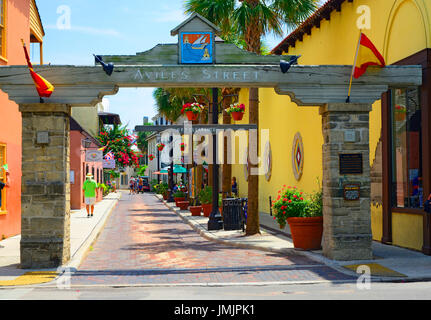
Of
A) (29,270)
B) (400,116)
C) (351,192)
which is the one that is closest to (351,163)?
(351,192)

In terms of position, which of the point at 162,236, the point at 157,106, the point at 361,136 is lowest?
the point at 162,236

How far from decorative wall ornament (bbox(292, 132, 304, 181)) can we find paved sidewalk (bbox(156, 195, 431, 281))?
4.45 m

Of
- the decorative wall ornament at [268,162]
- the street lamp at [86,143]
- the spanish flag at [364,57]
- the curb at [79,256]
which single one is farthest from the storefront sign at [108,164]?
the spanish flag at [364,57]

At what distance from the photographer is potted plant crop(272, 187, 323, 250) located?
12078mm

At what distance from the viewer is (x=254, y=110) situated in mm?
15914

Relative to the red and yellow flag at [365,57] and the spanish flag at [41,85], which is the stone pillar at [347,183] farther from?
the spanish flag at [41,85]

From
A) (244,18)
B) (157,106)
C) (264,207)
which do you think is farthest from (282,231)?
(157,106)

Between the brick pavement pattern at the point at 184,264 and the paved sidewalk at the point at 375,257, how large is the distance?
250mm

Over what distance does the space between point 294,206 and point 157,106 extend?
24045 millimetres

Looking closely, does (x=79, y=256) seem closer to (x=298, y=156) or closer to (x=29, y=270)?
(x=29, y=270)

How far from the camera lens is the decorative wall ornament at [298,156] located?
20.8 metres

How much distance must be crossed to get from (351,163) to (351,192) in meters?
0.59
